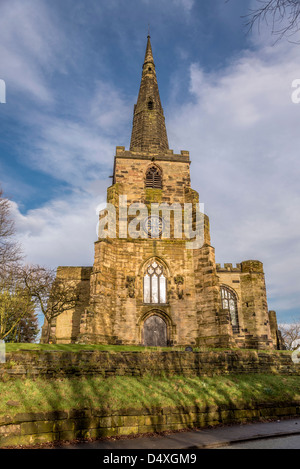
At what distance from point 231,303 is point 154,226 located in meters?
9.93

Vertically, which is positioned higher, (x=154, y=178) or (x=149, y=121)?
(x=149, y=121)

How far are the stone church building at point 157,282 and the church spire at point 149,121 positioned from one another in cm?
12

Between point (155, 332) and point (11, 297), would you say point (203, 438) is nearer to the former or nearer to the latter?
point (155, 332)

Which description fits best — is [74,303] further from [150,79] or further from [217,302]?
[150,79]

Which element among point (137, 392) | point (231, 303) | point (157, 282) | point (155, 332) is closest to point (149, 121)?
point (157, 282)

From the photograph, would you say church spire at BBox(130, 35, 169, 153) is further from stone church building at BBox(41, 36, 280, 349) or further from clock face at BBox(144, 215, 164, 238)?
clock face at BBox(144, 215, 164, 238)

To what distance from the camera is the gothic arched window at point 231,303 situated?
27.0 m

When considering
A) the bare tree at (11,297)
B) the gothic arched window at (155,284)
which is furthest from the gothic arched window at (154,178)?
the bare tree at (11,297)

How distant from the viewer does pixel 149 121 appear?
29500 millimetres

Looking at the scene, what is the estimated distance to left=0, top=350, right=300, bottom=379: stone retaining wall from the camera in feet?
30.9

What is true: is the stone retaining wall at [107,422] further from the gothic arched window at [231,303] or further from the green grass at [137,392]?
the gothic arched window at [231,303]

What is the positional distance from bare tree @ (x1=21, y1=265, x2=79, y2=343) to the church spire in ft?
41.8

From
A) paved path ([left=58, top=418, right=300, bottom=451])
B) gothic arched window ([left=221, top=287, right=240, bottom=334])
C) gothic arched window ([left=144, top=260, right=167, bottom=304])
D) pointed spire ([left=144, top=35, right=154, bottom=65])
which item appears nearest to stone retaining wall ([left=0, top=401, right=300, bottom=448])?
paved path ([left=58, top=418, right=300, bottom=451])

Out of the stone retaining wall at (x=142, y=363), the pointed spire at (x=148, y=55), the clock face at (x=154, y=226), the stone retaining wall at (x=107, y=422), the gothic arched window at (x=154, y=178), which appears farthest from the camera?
the pointed spire at (x=148, y=55)
